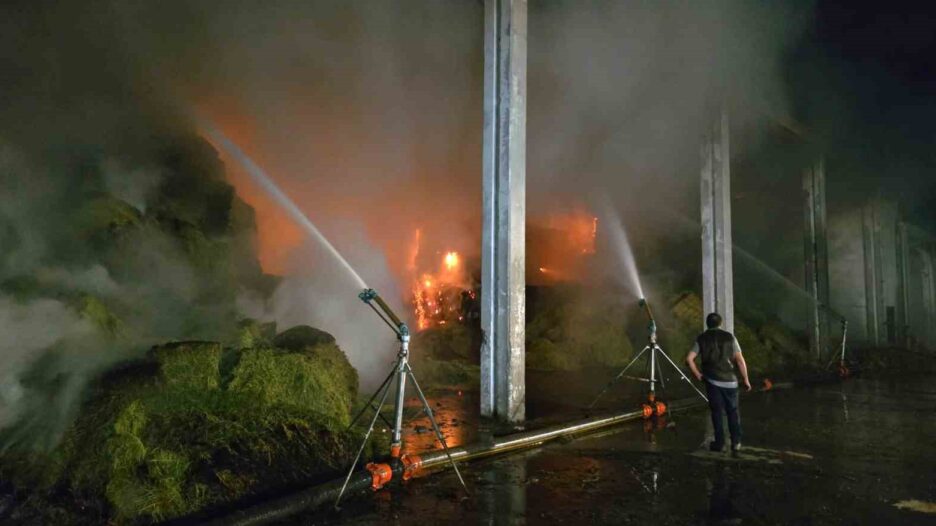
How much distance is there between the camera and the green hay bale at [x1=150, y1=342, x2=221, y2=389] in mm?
5062

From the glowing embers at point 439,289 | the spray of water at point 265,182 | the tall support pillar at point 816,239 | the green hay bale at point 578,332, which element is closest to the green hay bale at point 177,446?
the spray of water at point 265,182

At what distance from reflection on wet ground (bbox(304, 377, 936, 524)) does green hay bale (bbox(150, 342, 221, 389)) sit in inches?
74.3

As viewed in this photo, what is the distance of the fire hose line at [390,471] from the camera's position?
151 inches

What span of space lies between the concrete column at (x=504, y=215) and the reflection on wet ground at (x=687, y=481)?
77 centimetres

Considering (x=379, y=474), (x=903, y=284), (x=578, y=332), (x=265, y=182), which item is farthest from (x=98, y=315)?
(x=903, y=284)

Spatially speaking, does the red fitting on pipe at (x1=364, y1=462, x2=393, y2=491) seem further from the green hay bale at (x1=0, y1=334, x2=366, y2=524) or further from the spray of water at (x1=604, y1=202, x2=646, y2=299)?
the spray of water at (x1=604, y1=202, x2=646, y2=299)

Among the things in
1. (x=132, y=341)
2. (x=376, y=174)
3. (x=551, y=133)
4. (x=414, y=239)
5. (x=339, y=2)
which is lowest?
(x=132, y=341)

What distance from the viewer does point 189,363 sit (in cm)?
523

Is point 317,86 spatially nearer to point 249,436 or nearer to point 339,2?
point 339,2

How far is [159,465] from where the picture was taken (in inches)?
161

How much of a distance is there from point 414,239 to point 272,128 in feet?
22.6

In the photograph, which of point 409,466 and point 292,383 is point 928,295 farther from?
point 292,383

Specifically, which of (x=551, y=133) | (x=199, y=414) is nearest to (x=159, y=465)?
(x=199, y=414)

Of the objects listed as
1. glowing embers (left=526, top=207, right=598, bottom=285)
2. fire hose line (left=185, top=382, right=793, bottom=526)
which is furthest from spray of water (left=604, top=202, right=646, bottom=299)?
fire hose line (left=185, top=382, right=793, bottom=526)
